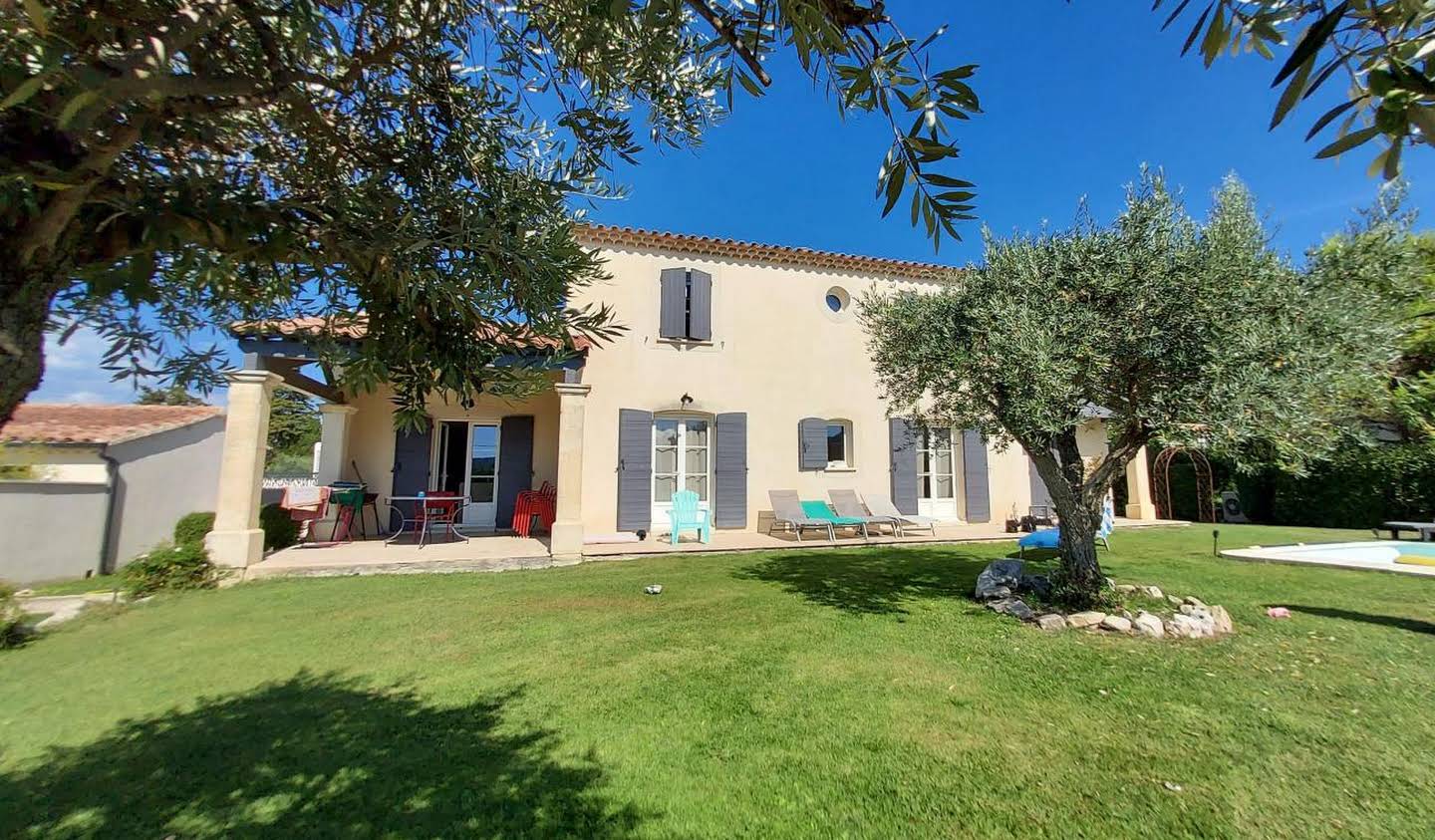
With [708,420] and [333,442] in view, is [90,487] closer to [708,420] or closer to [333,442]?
[333,442]

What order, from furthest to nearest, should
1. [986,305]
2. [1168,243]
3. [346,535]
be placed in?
[346,535]
[986,305]
[1168,243]

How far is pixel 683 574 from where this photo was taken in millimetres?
7629

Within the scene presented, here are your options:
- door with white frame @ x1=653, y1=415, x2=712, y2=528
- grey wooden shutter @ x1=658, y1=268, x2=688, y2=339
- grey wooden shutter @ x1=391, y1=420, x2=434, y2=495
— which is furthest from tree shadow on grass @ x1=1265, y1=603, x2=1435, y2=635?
grey wooden shutter @ x1=391, y1=420, x2=434, y2=495

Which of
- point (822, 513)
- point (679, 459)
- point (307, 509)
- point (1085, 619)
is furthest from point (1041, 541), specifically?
point (307, 509)

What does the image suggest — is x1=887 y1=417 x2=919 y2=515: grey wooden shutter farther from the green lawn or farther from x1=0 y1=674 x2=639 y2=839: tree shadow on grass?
x1=0 y1=674 x2=639 y2=839: tree shadow on grass

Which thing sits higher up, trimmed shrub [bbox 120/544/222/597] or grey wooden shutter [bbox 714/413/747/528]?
grey wooden shutter [bbox 714/413/747/528]

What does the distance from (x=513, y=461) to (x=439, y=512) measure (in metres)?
1.80

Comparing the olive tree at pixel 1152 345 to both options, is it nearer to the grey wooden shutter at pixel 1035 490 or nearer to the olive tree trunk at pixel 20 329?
the olive tree trunk at pixel 20 329

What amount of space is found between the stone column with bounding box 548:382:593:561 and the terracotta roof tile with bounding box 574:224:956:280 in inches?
134

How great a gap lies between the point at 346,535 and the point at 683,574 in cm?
697

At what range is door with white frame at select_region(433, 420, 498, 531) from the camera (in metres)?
11.6

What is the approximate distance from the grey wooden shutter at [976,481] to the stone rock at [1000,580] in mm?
5963

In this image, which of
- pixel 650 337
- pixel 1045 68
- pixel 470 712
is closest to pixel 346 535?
pixel 650 337

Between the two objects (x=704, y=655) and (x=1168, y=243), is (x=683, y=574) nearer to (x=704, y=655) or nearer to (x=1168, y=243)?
(x=704, y=655)
